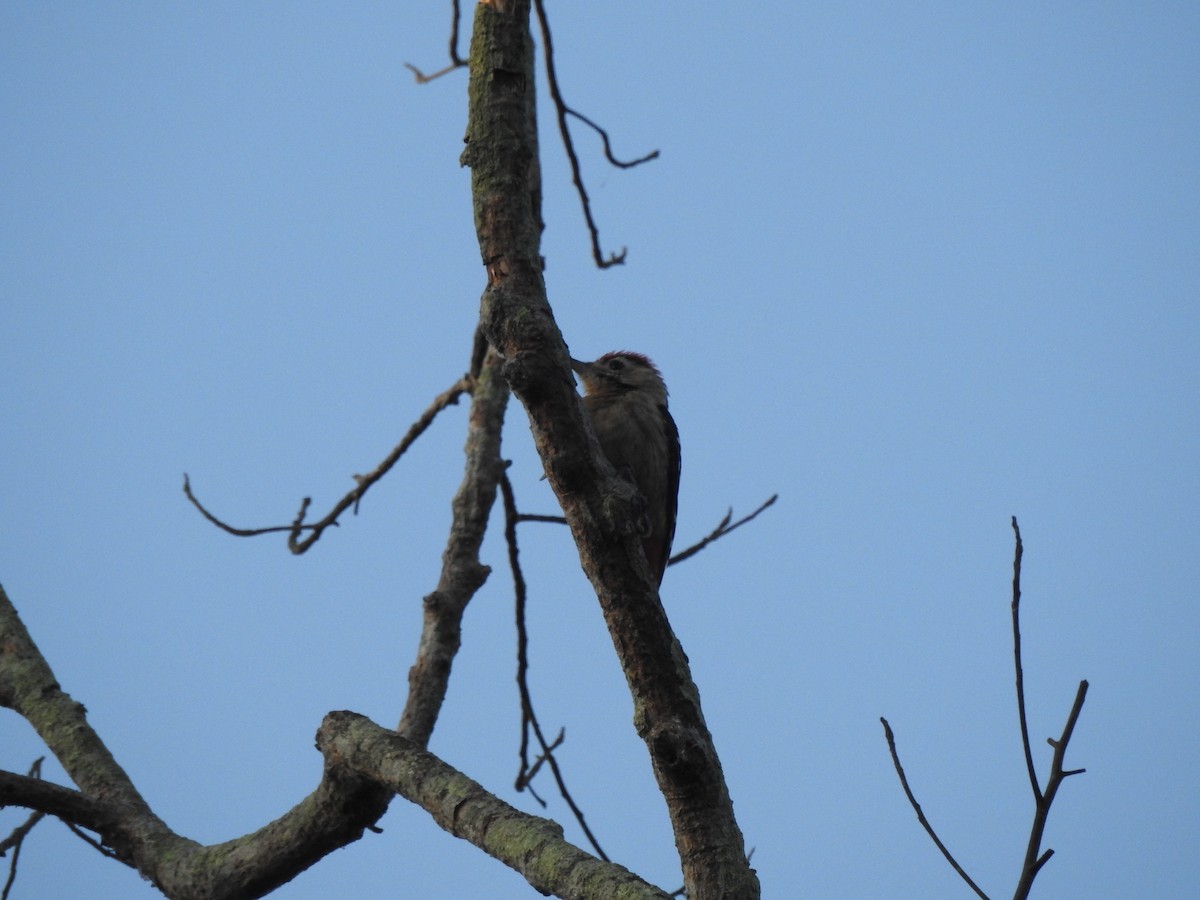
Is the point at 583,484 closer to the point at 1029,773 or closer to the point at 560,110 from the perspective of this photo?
the point at 1029,773

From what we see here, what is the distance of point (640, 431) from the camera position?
20.7 ft

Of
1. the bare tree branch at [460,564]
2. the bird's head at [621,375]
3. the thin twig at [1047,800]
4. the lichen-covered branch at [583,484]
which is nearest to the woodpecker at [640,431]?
the bird's head at [621,375]

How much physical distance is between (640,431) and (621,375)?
0.71m

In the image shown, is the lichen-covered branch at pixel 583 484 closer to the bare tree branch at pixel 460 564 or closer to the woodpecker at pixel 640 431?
the bare tree branch at pixel 460 564

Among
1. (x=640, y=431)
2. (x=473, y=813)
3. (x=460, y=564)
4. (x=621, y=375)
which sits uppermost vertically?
(x=621, y=375)

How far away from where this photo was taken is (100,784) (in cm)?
372

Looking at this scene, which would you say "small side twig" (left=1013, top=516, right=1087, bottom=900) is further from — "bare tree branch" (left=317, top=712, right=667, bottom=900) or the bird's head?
the bird's head

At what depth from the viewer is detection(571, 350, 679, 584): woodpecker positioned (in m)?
6.26

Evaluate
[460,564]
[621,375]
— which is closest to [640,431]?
[621,375]

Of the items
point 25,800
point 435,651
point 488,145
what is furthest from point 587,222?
point 25,800

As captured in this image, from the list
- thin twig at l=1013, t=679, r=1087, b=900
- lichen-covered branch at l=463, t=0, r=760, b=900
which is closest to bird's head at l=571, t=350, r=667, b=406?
lichen-covered branch at l=463, t=0, r=760, b=900

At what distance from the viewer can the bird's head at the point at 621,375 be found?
6751 millimetres

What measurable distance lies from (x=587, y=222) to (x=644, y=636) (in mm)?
4115

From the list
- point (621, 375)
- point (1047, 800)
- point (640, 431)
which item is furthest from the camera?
point (621, 375)
